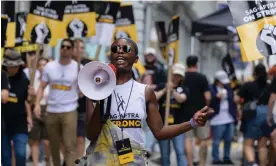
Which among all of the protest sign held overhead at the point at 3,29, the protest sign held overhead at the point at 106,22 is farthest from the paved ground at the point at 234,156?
the protest sign held overhead at the point at 3,29

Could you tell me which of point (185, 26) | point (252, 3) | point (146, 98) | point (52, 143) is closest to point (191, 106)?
point (52, 143)

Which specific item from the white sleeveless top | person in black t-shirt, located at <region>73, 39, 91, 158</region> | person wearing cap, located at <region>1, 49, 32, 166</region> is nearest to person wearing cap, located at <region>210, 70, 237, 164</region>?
person in black t-shirt, located at <region>73, 39, 91, 158</region>

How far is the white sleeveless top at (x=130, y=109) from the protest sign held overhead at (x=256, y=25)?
2.87 m

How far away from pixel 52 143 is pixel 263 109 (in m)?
2.91

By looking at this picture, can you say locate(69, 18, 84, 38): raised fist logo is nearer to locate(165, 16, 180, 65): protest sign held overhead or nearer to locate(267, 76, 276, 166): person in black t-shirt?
locate(165, 16, 180, 65): protest sign held overhead

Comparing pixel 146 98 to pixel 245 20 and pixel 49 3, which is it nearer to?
pixel 245 20

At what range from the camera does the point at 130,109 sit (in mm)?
5652

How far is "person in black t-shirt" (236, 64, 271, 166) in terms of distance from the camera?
1110 cm

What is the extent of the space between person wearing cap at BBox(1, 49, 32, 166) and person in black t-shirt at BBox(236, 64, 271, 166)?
3312mm

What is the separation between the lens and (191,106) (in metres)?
11.0

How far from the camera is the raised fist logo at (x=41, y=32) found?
37.4 ft

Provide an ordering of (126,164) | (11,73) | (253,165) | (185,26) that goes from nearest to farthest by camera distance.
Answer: (126,164) < (11,73) < (253,165) < (185,26)

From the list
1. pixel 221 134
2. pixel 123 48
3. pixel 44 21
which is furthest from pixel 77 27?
pixel 123 48

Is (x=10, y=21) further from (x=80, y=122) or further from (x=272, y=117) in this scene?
(x=272, y=117)
